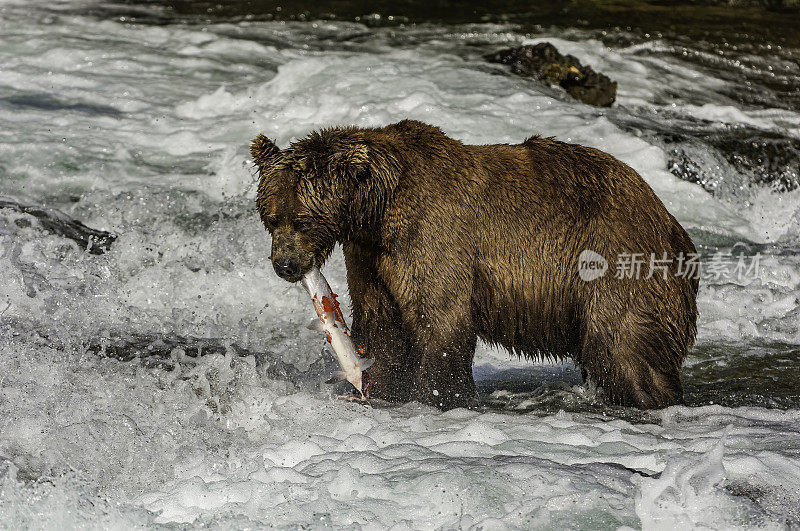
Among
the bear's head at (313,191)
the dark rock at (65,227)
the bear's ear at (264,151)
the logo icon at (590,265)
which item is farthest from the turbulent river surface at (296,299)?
the bear's ear at (264,151)

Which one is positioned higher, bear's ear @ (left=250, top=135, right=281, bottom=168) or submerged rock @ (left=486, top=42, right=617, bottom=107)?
bear's ear @ (left=250, top=135, right=281, bottom=168)

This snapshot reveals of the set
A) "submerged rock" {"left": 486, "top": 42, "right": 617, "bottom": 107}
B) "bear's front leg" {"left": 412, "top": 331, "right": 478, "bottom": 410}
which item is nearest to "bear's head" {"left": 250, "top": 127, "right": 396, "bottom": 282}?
"bear's front leg" {"left": 412, "top": 331, "right": 478, "bottom": 410}

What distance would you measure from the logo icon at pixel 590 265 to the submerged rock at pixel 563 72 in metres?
5.91

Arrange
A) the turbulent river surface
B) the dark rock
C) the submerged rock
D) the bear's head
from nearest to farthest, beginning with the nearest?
the turbulent river surface → the bear's head → the dark rock → the submerged rock

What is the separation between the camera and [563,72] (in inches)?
428

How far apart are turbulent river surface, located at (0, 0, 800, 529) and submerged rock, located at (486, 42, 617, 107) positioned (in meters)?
0.25

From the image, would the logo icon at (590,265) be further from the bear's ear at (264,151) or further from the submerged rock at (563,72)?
the submerged rock at (563,72)

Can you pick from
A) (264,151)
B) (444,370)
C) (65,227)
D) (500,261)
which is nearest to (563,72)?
(65,227)

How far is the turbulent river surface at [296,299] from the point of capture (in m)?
4.11

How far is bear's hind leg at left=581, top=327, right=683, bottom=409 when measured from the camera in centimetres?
501

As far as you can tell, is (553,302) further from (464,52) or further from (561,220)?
(464,52)

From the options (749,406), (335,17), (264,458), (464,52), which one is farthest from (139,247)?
(335,17)

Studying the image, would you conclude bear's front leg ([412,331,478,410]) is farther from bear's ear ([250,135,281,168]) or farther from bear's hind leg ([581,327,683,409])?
bear's ear ([250,135,281,168])

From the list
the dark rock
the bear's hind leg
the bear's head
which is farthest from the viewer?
the dark rock
